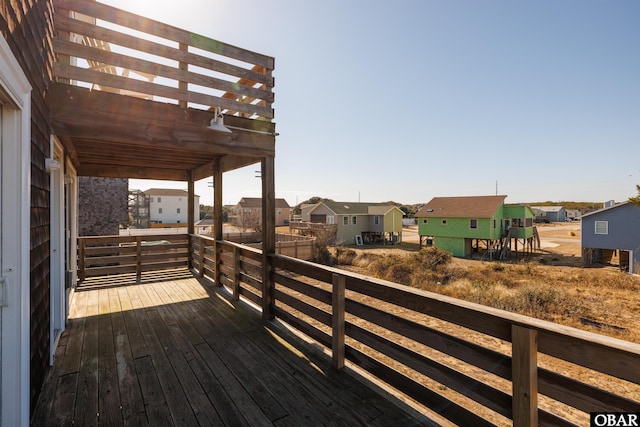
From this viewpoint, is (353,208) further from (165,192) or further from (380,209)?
(165,192)

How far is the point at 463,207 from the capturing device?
24.1 meters

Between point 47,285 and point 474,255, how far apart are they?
26486mm

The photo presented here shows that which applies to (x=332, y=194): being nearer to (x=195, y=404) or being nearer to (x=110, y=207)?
(x=110, y=207)

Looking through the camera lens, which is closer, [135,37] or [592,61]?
[135,37]

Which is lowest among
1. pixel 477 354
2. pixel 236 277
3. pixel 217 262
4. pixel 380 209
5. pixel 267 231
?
pixel 236 277

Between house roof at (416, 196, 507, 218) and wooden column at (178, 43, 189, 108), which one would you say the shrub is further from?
wooden column at (178, 43, 189, 108)

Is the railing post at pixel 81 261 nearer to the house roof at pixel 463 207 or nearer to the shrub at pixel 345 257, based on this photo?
the shrub at pixel 345 257

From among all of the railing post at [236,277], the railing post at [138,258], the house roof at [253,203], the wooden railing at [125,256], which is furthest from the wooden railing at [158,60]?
the house roof at [253,203]

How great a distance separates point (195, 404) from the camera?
2170 mm

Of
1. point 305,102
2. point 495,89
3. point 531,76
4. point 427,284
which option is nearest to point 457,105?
point 495,89

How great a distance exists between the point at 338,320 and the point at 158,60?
3.52m

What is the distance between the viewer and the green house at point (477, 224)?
22.5 meters

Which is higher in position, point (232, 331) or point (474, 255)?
point (232, 331)

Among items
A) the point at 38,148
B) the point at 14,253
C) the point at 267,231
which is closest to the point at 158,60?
the point at 38,148
